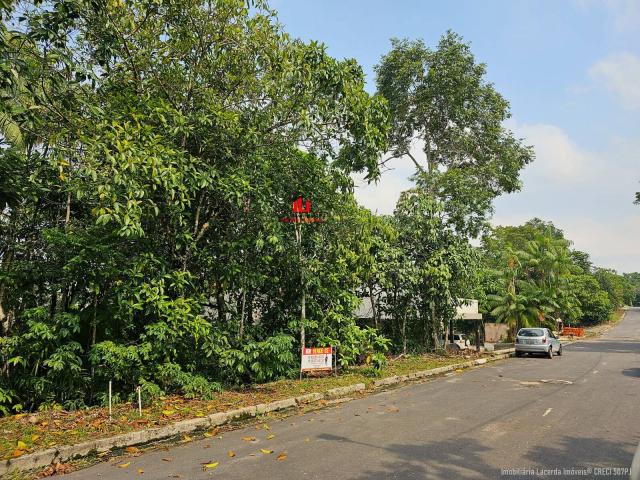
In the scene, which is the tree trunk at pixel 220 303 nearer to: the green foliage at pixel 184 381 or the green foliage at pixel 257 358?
the green foliage at pixel 257 358

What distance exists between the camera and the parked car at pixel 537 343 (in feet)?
80.8

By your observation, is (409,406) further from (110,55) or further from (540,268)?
(540,268)

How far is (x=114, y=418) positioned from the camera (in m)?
8.73

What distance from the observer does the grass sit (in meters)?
7.29

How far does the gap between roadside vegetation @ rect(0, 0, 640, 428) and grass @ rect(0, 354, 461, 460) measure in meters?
0.24

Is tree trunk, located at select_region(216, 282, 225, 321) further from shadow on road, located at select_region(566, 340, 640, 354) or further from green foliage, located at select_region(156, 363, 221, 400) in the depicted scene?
shadow on road, located at select_region(566, 340, 640, 354)

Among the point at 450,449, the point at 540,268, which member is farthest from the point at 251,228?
the point at 540,268

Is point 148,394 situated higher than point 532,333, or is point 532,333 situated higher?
point 532,333

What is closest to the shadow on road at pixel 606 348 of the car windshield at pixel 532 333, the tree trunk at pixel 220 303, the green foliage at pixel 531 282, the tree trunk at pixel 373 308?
the green foliage at pixel 531 282

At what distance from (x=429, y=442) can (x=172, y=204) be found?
6458mm

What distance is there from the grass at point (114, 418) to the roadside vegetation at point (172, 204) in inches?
9.5

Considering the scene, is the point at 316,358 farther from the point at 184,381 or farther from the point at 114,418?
the point at 114,418

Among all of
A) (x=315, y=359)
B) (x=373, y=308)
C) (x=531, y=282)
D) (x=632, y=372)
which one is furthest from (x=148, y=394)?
(x=531, y=282)

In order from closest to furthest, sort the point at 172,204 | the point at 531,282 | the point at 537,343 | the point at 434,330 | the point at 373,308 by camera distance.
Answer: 1. the point at 172,204
2. the point at 373,308
3. the point at 434,330
4. the point at 537,343
5. the point at 531,282
